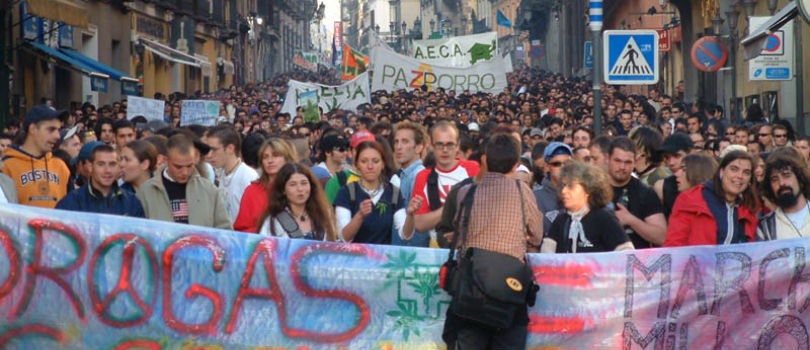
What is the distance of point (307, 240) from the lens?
21.2ft

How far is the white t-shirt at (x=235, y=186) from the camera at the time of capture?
28.8 ft

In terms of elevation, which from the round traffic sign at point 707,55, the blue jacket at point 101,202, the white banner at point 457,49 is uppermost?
the white banner at point 457,49

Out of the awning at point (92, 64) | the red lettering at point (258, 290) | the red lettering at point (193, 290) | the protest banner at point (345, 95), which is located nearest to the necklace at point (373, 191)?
the red lettering at point (258, 290)

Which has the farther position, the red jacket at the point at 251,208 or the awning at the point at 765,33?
the awning at the point at 765,33

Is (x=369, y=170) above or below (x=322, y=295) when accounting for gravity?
above

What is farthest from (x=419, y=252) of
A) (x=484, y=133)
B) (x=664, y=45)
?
(x=664, y=45)

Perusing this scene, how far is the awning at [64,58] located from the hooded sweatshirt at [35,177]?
686 inches

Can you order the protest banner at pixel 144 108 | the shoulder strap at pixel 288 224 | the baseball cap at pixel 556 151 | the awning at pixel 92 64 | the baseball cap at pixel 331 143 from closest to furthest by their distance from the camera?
the shoulder strap at pixel 288 224 → the baseball cap at pixel 556 151 → the baseball cap at pixel 331 143 → the protest banner at pixel 144 108 → the awning at pixel 92 64

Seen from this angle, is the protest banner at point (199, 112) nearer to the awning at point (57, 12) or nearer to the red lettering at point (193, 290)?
the awning at point (57, 12)

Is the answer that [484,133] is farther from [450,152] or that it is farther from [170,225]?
[170,225]

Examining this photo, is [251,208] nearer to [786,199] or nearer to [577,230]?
[577,230]

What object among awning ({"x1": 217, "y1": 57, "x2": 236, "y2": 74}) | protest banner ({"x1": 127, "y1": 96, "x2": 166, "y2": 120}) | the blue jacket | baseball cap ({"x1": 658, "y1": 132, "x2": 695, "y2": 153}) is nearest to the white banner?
protest banner ({"x1": 127, "y1": 96, "x2": 166, "y2": 120})

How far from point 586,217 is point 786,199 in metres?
1.28

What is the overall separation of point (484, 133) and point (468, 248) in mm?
8036
